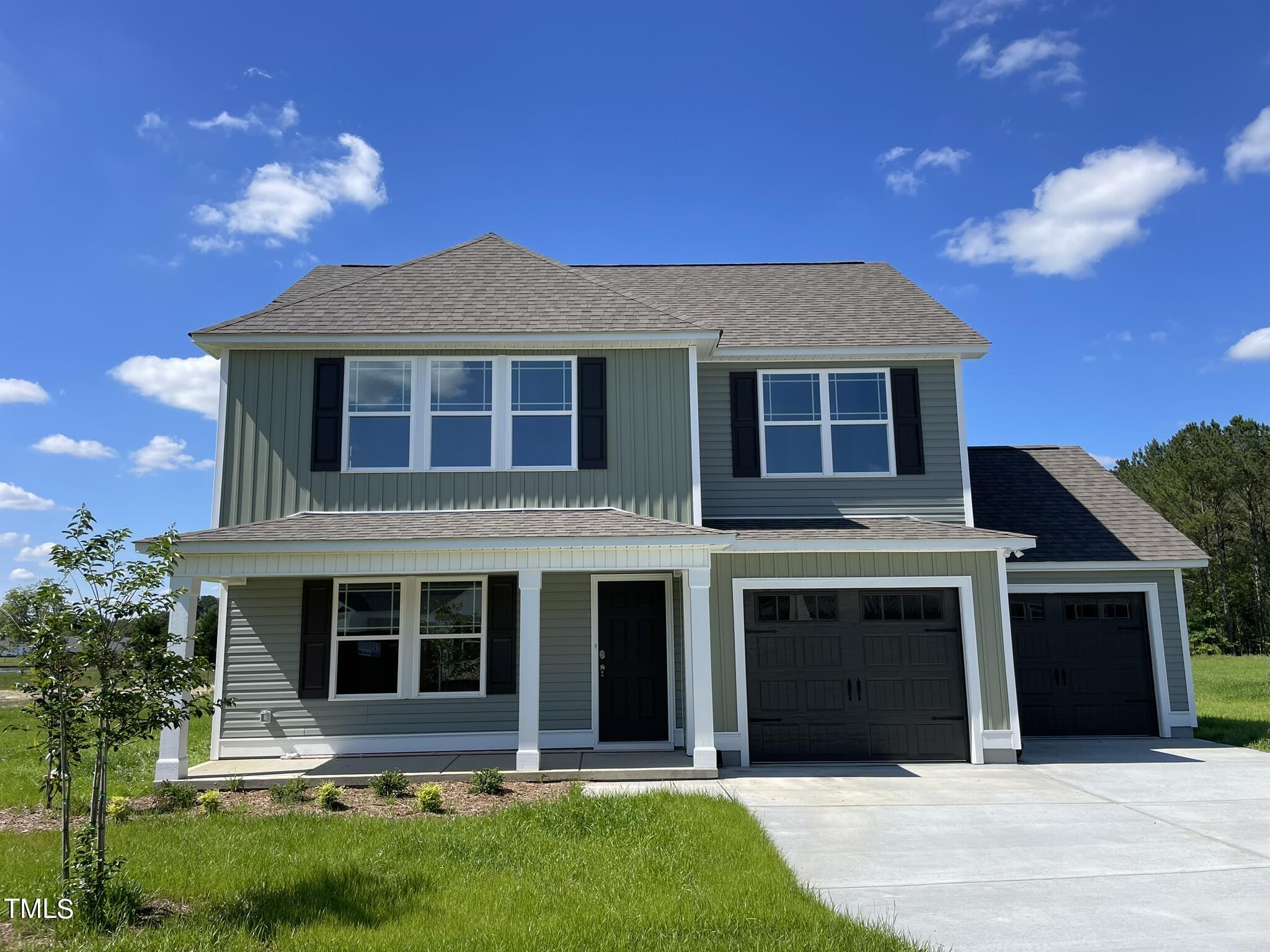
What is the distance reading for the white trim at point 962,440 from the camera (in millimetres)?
12109

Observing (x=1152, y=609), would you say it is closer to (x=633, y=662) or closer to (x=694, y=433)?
(x=694, y=433)

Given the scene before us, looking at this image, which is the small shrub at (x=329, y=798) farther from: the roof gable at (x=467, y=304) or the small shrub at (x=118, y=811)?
the roof gable at (x=467, y=304)

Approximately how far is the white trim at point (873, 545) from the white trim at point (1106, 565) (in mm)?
2079

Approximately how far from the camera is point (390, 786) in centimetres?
905

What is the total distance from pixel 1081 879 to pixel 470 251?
11.1 m

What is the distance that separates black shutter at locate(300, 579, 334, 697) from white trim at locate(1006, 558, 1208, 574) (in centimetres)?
988

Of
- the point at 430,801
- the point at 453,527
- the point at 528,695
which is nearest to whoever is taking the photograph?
the point at 430,801

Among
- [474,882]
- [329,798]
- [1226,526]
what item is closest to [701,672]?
[329,798]

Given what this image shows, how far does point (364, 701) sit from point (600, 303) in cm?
635

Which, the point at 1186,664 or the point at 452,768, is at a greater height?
the point at 1186,664

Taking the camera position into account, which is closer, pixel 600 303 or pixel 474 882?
pixel 474 882

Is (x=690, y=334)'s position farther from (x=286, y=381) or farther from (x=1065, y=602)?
(x=1065, y=602)

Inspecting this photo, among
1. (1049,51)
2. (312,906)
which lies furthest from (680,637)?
(1049,51)

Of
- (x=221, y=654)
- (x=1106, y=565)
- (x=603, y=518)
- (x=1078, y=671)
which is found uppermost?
(x=603, y=518)
